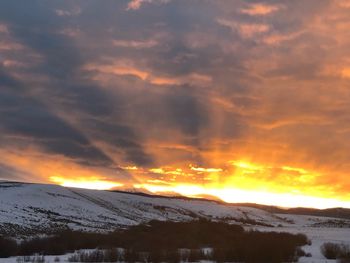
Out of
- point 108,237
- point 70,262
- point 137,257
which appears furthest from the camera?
point 108,237

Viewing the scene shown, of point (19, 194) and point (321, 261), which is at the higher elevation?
point (19, 194)

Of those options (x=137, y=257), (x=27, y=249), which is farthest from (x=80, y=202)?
(x=137, y=257)

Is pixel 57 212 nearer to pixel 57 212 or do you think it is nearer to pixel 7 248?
pixel 57 212

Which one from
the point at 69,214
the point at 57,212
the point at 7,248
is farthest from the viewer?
the point at 69,214

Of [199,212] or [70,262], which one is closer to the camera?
[70,262]

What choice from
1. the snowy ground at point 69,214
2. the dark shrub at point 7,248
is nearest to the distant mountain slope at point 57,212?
the snowy ground at point 69,214

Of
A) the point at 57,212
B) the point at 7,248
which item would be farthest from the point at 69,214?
the point at 7,248

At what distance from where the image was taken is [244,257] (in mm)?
→ 28844

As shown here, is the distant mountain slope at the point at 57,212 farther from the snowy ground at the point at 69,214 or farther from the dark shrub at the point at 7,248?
the dark shrub at the point at 7,248

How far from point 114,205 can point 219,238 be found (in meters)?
61.8

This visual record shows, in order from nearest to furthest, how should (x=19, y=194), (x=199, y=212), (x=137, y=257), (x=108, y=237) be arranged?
(x=137, y=257)
(x=108, y=237)
(x=19, y=194)
(x=199, y=212)

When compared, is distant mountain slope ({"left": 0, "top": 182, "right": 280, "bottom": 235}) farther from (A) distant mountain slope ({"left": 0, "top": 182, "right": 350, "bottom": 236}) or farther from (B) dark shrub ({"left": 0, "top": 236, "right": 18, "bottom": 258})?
(B) dark shrub ({"left": 0, "top": 236, "right": 18, "bottom": 258})

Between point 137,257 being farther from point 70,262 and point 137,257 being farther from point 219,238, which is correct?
point 219,238

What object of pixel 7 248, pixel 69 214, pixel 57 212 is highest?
pixel 57 212
